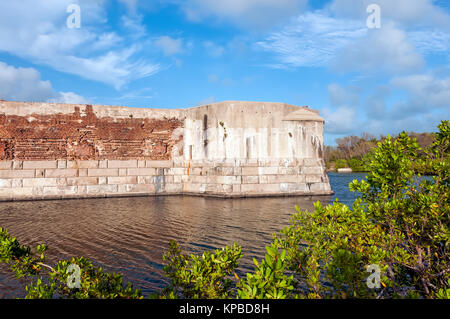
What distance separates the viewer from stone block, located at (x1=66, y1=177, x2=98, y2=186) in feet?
57.5

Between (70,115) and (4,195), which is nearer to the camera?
(4,195)

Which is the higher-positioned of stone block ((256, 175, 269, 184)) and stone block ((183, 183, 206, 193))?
stone block ((256, 175, 269, 184))

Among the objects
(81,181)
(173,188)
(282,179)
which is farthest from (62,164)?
(282,179)

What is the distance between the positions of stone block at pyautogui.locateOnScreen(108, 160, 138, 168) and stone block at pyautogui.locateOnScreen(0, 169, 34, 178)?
14.0 feet

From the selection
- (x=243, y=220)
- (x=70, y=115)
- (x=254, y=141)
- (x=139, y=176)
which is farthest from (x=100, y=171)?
(x=243, y=220)

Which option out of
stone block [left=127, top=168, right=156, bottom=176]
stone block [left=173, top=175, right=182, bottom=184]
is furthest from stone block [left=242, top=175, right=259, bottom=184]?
stone block [left=127, top=168, right=156, bottom=176]

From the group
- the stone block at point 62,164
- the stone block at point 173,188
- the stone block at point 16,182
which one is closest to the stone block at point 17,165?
the stone block at point 16,182

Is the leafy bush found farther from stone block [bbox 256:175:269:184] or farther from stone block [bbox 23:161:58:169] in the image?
stone block [bbox 23:161:58:169]

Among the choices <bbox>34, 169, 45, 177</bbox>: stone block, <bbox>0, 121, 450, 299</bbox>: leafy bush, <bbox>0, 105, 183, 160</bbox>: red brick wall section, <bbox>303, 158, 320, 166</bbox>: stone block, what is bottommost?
<bbox>0, 121, 450, 299</bbox>: leafy bush

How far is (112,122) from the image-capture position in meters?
18.7

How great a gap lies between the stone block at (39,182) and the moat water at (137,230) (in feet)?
7.21

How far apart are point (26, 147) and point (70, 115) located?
3022 mm

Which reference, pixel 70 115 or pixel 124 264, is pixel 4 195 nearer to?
pixel 70 115
